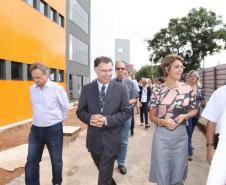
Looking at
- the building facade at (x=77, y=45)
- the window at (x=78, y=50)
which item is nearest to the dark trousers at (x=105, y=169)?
the building facade at (x=77, y=45)

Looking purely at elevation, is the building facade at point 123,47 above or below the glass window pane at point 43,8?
above

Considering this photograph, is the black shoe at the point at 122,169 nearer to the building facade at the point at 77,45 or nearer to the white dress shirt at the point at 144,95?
the white dress shirt at the point at 144,95

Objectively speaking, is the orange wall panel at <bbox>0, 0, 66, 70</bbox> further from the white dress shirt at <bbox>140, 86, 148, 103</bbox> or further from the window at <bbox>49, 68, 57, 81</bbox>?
the white dress shirt at <bbox>140, 86, 148, 103</bbox>

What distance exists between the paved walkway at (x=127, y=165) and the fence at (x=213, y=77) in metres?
3.04

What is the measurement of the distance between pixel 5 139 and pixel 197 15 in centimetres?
3914

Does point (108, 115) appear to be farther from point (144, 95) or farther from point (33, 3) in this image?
point (33, 3)

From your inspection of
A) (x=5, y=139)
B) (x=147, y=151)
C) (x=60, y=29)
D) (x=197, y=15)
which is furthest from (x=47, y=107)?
(x=197, y=15)

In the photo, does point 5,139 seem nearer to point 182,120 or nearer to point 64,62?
point 182,120

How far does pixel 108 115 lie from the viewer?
4.64m

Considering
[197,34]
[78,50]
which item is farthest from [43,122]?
[197,34]

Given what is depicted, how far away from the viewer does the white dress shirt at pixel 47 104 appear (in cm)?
542

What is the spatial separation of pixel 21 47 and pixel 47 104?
40.3ft

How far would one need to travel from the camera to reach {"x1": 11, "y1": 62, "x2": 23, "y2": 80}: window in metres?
16.4

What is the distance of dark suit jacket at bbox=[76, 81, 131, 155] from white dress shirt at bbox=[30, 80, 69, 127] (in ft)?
2.59
